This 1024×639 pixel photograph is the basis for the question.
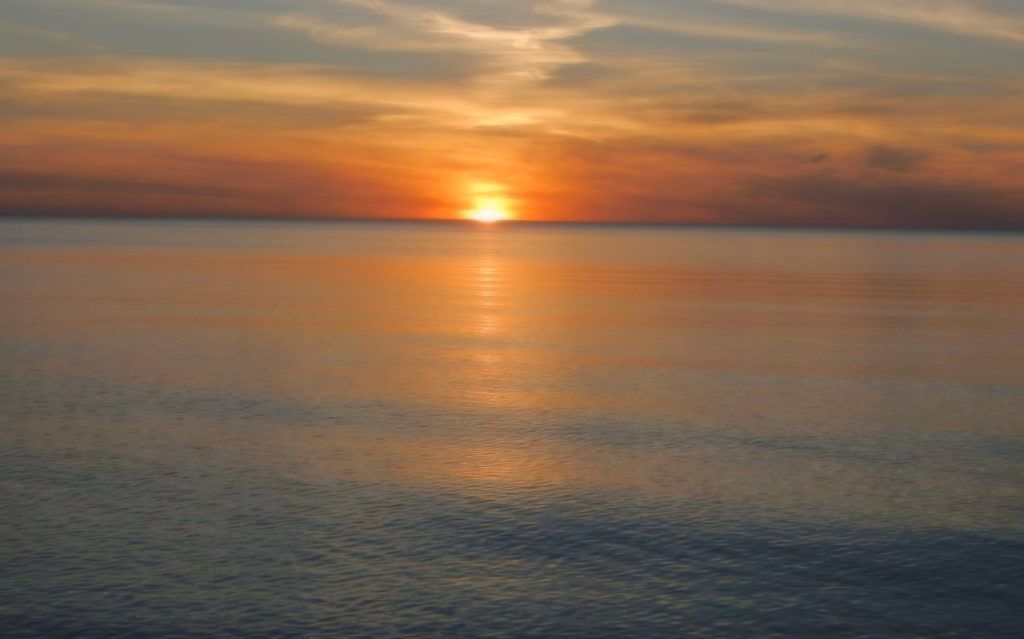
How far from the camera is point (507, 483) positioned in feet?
68.2

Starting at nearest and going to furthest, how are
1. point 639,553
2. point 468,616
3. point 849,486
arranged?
point 468,616 < point 639,553 < point 849,486

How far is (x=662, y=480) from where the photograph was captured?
2114 centimetres

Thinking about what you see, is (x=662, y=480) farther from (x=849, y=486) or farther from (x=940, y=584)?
(x=940, y=584)

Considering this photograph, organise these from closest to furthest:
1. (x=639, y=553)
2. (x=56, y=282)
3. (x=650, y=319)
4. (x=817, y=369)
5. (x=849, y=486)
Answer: (x=639, y=553), (x=849, y=486), (x=817, y=369), (x=650, y=319), (x=56, y=282)

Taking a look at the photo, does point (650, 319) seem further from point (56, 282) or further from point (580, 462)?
point (56, 282)

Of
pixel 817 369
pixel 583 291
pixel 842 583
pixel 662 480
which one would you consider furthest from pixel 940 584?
pixel 583 291

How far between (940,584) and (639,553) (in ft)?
13.9

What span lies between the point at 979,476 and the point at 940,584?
22.4 ft

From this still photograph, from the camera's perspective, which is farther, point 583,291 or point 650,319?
point 583,291

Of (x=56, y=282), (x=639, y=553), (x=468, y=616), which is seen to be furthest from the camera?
(x=56, y=282)

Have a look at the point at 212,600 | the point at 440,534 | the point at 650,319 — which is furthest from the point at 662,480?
the point at 650,319

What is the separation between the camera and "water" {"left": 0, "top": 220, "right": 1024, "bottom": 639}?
14.7 metres

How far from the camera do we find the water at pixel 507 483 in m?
14.7

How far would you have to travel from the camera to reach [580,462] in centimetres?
2262
